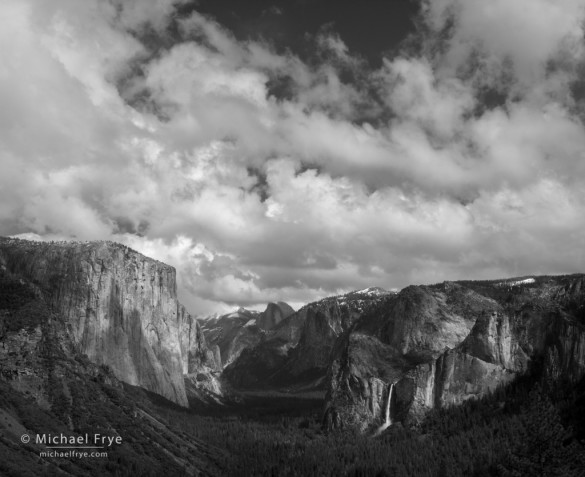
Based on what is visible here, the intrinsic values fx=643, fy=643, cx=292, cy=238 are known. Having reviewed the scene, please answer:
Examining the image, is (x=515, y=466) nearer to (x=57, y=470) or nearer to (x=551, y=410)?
(x=551, y=410)

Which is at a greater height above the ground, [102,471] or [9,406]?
[9,406]

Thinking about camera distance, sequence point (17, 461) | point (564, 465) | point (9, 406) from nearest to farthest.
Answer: point (564, 465), point (17, 461), point (9, 406)

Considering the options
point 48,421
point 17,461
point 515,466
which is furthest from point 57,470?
point 515,466

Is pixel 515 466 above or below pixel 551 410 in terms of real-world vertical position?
below

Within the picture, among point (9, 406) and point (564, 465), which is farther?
point (9, 406)

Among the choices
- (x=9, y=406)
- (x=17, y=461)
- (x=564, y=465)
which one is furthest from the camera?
(x=9, y=406)

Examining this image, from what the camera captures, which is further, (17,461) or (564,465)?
(17,461)

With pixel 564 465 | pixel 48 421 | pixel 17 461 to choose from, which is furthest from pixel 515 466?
pixel 48 421

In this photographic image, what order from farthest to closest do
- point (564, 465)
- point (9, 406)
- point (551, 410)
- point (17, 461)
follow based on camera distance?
point (9, 406) → point (17, 461) → point (551, 410) → point (564, 465)

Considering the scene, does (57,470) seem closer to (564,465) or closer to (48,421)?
(48,421)

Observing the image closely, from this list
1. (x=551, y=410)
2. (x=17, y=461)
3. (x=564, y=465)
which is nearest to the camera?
(x=564, y=465)
